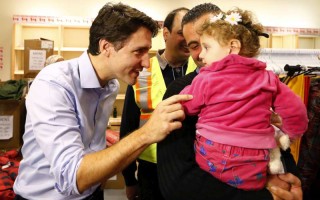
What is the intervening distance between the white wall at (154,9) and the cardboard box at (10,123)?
4.48 metres

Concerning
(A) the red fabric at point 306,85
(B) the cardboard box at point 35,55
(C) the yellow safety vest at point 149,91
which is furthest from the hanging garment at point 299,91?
(B) the cardboard box at point 35,55

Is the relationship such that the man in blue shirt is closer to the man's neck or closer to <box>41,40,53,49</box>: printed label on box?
the man's neck

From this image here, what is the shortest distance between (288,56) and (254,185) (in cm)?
219


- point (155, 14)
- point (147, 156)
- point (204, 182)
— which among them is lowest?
point (147, 156)

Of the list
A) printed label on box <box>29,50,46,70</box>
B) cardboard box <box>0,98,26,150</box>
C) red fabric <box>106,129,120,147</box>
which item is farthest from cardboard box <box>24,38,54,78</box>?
red fabric <box>106,129,120,147</box>

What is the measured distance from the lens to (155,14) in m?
7.03

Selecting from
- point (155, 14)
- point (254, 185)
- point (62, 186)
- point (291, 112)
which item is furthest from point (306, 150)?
point (155, 14)

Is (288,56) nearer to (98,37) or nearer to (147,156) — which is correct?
(147,156)

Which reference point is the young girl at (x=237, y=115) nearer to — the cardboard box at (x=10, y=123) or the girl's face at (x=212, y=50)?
the girl's face at (x=212, y=50)

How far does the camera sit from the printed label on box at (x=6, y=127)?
269 cm

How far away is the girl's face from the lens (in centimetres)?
118

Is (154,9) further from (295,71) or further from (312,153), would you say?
(312,153)

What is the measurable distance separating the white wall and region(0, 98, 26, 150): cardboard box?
4.48m

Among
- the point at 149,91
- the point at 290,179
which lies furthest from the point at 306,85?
the point at 290,179
